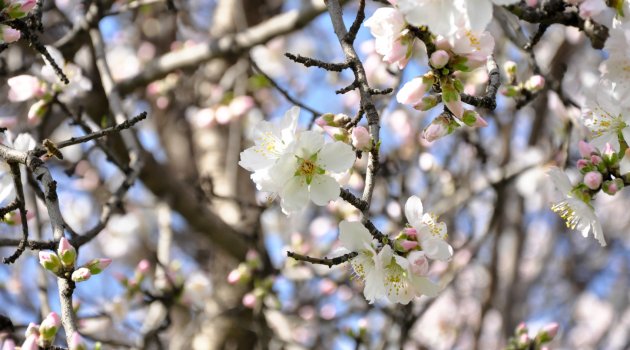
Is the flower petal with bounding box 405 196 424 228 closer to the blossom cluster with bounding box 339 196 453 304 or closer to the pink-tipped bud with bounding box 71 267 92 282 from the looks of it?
the blossom cluster with bounding box 339 196 453 304

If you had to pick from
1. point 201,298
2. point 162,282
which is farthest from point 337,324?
point 162,282

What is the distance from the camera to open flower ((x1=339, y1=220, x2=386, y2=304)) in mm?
1419

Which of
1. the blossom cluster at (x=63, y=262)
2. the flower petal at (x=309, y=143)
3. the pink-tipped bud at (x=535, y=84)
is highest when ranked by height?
the flower petal at (x=309, y=143)

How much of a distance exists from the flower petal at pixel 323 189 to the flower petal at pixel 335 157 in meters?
0.03

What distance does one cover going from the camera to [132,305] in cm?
332

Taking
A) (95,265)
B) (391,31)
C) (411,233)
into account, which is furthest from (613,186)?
(95,265)

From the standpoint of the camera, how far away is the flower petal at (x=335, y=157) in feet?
4.80

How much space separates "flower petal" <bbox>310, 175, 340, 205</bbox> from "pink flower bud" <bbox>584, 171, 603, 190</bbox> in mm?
722

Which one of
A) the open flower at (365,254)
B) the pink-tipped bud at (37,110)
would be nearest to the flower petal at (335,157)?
the open flower at (365,254)

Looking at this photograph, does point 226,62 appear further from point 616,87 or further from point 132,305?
point 616,87

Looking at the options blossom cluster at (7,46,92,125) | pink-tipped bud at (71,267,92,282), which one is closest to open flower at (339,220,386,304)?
pink-tipped bud at (71,267,92,282)

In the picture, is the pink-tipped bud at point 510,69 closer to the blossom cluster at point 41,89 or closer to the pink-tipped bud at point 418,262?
the pink-tipped bud at point 418,262

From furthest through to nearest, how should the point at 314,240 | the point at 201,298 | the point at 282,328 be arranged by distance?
the point at 314,240 < the point at 201,298 < the point at 282,328

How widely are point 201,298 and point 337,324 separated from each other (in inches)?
30.1
